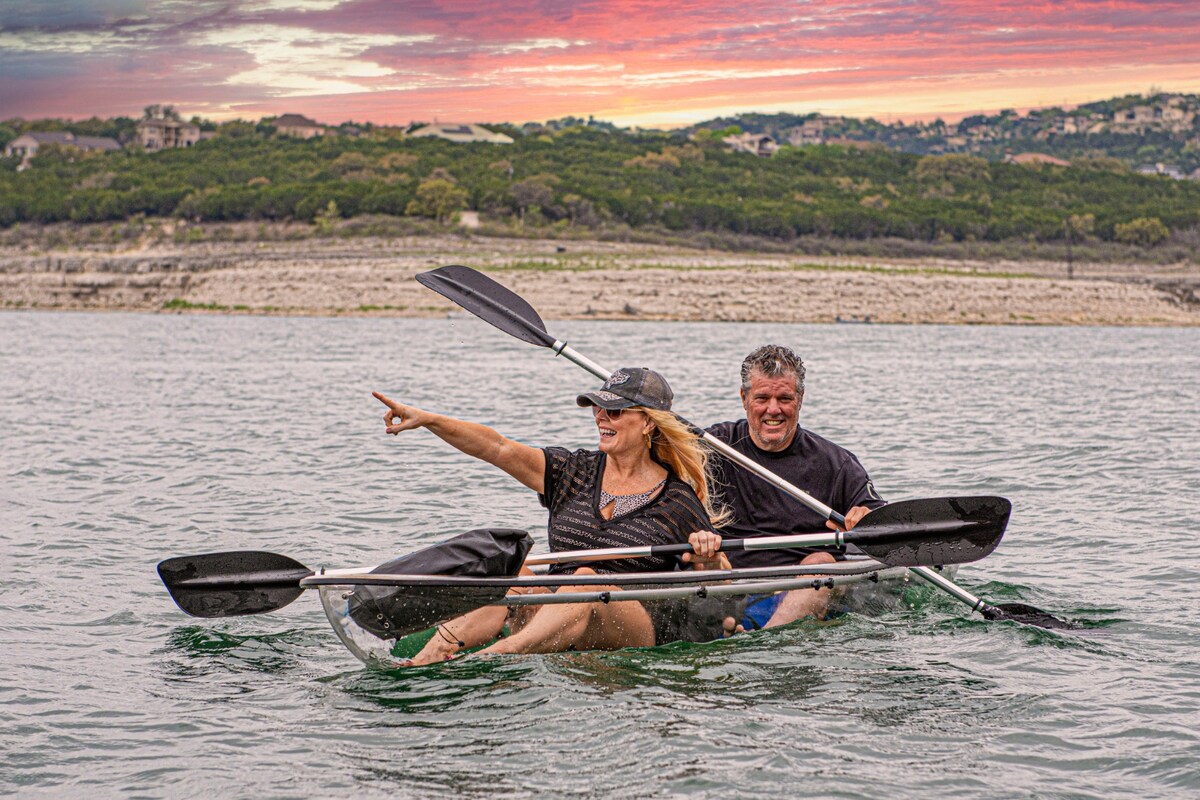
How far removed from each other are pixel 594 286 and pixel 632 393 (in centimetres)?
4448

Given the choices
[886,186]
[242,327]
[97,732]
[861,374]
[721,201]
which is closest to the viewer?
[97,732]

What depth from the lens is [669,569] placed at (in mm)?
6988

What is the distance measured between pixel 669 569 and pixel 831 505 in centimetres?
139

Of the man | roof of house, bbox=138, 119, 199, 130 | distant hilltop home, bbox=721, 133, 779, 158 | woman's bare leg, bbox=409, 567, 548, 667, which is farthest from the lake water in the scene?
distant hilltop home, bbox=721, 133, 779, 158

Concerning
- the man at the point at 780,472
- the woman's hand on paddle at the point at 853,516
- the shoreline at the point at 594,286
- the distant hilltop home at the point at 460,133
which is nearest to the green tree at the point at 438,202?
the shoreline at the point at 594,286

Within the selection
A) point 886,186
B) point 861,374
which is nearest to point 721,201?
point 886,186

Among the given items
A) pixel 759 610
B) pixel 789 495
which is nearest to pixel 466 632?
pixel 759 610

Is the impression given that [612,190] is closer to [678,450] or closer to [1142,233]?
[1142,233]

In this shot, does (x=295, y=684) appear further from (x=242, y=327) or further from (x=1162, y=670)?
(x=242, y=327)

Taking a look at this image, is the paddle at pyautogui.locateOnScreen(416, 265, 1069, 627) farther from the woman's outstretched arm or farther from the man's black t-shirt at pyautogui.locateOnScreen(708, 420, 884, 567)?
the woman's outstretched arm

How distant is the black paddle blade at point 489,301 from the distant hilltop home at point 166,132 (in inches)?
5544

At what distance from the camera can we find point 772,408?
309 inches

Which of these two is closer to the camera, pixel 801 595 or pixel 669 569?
pixel 669 569

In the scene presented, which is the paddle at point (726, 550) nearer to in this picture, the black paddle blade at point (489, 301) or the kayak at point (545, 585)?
the kayak at point (545, 585)
